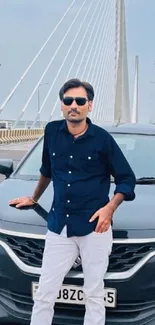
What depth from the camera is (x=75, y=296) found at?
2936mm

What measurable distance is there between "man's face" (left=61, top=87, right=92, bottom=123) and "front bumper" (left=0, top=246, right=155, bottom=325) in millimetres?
869

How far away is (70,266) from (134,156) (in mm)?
1762

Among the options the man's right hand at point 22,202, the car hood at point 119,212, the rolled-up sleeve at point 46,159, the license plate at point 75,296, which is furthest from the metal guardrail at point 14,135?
the license plate at point 75,296

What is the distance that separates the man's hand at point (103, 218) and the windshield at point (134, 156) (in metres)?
1.39

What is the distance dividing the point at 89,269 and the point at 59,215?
0.32 metres

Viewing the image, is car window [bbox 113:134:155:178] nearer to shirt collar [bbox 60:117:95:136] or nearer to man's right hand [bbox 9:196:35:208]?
man's right hand [bbox 9:196:35:208]

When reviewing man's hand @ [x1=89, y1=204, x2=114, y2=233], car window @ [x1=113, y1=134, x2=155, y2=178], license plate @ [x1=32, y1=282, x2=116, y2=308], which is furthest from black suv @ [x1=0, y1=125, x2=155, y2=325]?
car window @ [x1=113, y1=134, x2=155, y2=178]

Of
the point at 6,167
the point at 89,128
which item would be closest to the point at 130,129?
the point at 6,167

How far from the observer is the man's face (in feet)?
9.06

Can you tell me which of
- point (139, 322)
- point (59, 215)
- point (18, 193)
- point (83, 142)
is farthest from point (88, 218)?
point (18, 193)

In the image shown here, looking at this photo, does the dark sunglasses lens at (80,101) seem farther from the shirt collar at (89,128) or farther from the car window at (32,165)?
the car window at (32,165)

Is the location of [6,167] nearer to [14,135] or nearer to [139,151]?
[139,151]

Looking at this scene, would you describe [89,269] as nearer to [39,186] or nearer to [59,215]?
[59,215]

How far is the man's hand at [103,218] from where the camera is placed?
273 centimetres
